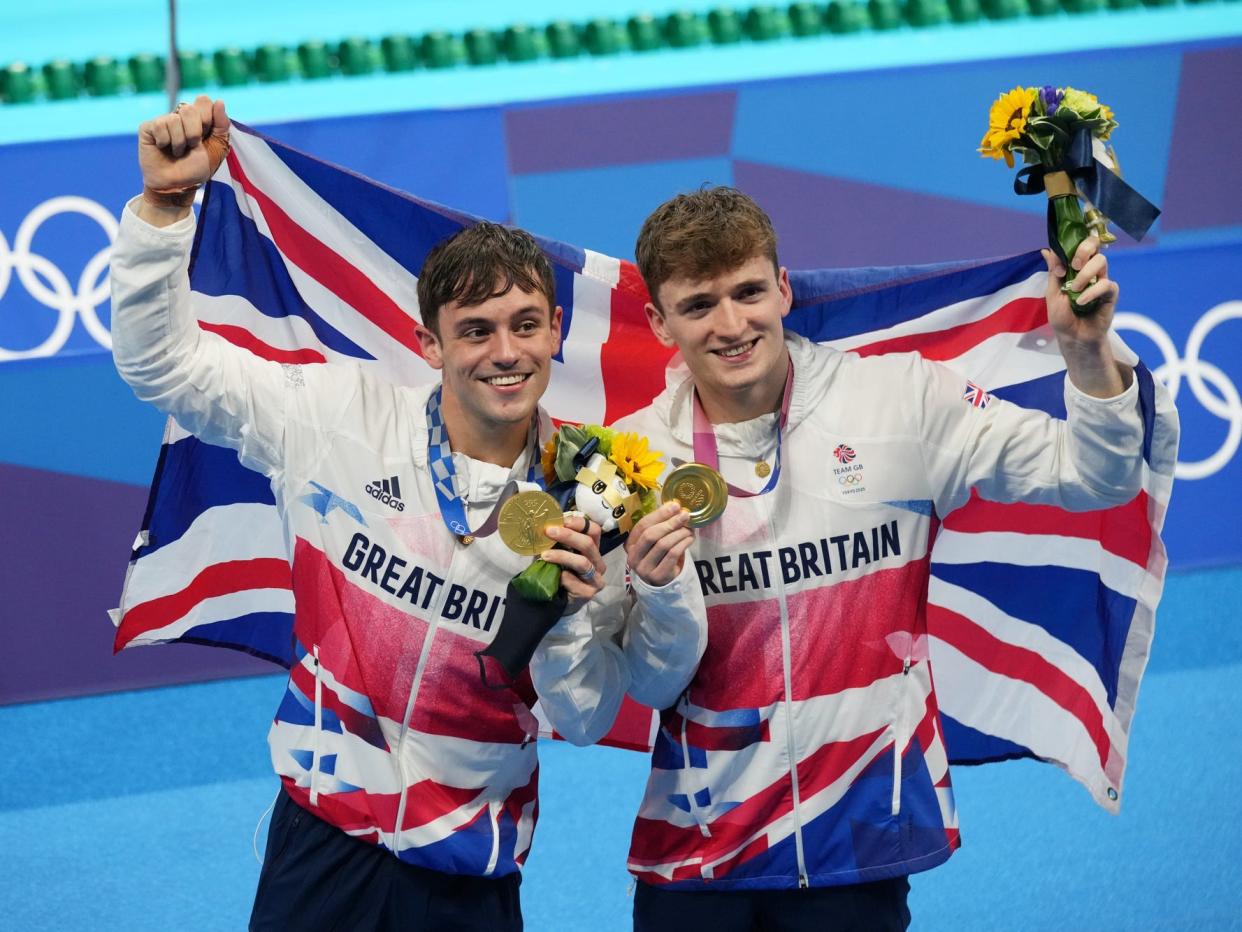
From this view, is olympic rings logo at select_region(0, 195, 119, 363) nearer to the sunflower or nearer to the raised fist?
the raised fist

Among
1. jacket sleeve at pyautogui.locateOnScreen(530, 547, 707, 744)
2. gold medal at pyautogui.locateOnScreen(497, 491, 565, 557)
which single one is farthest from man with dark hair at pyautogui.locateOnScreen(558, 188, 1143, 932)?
gold medal at pyautogui.locateOnScreen(497, 491, 565, 557)

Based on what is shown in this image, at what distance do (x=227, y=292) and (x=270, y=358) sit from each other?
0.56ft

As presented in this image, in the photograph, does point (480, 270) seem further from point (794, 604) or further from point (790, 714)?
point (790, 714)

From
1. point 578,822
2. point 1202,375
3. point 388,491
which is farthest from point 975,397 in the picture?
point 1202,375

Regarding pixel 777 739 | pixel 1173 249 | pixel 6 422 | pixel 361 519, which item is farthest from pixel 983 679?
pixel 6 422

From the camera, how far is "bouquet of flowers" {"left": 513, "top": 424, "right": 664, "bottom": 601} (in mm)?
2713

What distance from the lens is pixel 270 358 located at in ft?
11.4

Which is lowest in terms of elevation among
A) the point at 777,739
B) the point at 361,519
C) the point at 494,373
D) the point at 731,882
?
the point at 731,882

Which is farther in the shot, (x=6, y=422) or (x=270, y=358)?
(x=6, y=422)

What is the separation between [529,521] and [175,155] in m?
0.89

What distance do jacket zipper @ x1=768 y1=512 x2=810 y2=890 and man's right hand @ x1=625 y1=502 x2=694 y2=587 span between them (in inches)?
11.5

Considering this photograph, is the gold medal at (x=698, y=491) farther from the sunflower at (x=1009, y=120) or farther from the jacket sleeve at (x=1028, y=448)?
the sunflower at (x=1009, y=120)

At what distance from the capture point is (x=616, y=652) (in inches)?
111

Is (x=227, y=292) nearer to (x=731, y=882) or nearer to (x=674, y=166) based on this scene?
(x=731, y=882)
